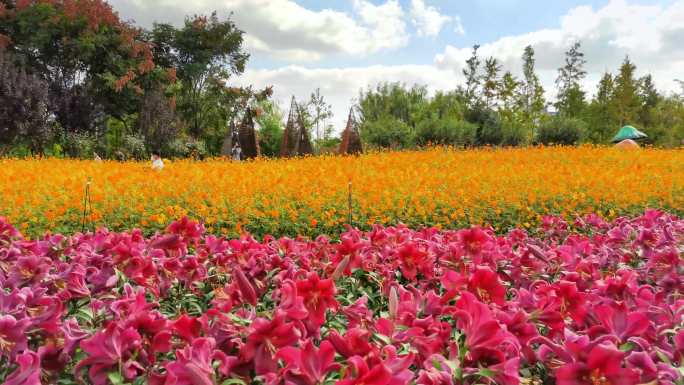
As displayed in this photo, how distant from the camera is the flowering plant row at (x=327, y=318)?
3.09 feet

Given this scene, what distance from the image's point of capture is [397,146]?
17750 millimetres

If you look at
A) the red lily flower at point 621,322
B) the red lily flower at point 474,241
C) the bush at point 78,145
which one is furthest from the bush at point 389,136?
the red lily flower at point 621,322

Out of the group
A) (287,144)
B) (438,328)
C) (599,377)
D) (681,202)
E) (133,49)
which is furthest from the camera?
(133,49)

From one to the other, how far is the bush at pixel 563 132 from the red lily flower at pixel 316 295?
18.9m

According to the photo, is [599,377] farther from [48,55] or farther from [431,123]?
[48,55]

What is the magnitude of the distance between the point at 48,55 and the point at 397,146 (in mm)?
10543

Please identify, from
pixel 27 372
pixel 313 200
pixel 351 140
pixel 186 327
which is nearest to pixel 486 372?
pixel 186 327

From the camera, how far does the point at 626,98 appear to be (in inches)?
959

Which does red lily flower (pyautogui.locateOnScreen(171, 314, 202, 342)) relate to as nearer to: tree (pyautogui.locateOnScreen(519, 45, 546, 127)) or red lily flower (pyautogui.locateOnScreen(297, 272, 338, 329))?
red lily flower (pyautogui.locateOnScreen(297, 272, 338, 329))

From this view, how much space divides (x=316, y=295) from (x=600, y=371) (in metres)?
0.51

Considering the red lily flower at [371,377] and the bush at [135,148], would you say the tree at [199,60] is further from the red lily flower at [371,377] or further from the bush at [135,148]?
the red lily flower at [371,377]

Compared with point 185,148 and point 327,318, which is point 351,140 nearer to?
point 185,148

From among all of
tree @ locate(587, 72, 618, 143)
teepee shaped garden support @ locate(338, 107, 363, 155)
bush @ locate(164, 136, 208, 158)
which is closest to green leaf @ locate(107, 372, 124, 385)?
teepee shaped garden support @ locate(338, 107, 363, 155)

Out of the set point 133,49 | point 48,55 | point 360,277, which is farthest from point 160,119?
point 360,277
